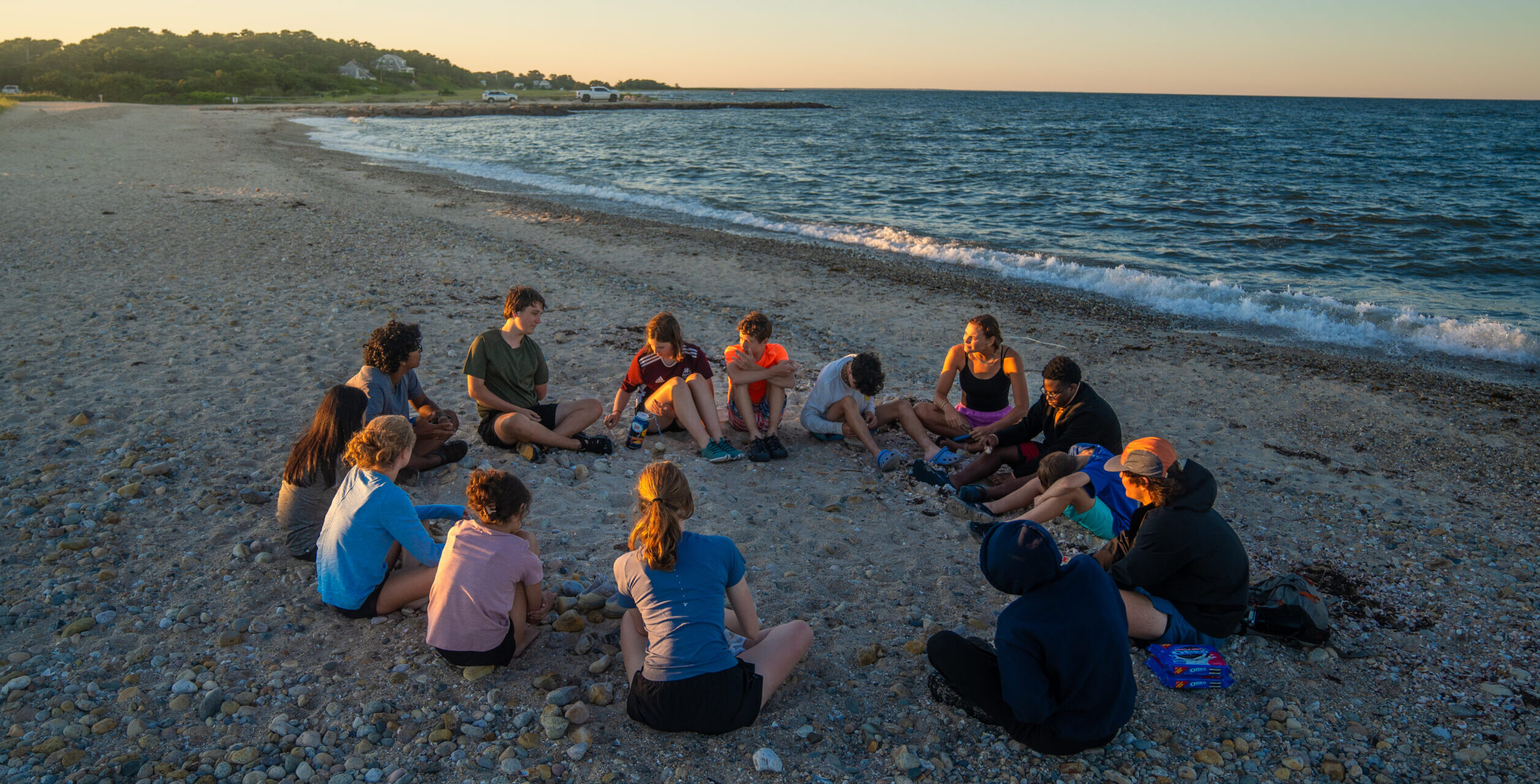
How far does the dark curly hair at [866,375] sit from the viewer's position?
677 cm

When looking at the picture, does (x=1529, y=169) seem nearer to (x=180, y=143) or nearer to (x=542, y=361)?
(x=542, y=361)

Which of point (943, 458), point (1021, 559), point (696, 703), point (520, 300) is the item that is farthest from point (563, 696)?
point (943, 458)

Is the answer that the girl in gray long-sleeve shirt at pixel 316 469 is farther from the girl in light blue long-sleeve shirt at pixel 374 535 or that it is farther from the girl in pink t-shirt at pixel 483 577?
the girl in pink t-shirt at pixel 483 577

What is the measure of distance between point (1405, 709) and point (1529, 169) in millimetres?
46880

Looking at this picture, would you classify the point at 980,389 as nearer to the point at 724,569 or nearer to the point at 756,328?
the point at 756,328

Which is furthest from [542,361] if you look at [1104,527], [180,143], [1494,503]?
[180,143]

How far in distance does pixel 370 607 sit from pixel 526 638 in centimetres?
94

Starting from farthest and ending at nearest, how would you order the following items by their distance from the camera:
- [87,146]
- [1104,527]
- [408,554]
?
1. [87,146]
2. [1104,527]
3. [408,554]

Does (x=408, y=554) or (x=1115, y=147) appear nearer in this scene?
(x=408, y=554)

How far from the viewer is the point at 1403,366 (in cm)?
1071

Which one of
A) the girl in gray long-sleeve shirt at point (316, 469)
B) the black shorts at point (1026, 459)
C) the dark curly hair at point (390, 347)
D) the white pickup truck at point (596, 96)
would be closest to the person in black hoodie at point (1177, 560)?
the black shorts at point (1026, 459)

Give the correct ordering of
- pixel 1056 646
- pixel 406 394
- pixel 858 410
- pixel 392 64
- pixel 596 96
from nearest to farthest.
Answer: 1. pixel 1056 646
2. pixel 406 394
3. pixel 858 410
4. pixel 392 64
5. pixel 596 96

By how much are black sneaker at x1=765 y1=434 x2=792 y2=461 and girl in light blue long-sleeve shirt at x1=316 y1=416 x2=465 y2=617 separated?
314cm

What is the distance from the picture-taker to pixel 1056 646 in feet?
11.2
